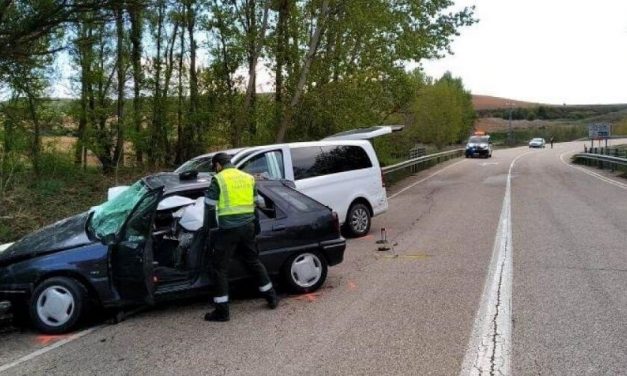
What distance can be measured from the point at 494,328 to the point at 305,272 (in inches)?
94.7

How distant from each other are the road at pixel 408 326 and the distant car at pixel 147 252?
309 millimetres

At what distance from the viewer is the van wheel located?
11.5m

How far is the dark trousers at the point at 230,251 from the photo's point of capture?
6109mm

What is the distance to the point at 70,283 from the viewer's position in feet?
19.2

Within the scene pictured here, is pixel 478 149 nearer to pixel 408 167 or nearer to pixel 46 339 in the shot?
pixel 408 167

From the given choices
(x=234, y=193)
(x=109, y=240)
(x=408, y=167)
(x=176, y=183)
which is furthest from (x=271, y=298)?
(x=408, y=167)

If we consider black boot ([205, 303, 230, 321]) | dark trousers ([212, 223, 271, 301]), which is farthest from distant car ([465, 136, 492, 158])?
black boot ([205, 303, 230, 321])

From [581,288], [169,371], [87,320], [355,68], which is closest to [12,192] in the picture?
[87,320]

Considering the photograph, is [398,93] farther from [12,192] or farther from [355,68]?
[12,192]

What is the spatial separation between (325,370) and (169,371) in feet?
4.00

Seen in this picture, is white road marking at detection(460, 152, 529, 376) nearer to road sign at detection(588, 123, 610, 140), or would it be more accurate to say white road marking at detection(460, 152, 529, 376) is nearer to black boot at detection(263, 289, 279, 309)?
black boot at detection(263, 289, 279, 309)

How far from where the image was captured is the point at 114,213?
21.3 feet

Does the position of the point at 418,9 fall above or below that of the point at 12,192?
above

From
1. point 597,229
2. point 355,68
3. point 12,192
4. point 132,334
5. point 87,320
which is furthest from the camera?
point 355,68
